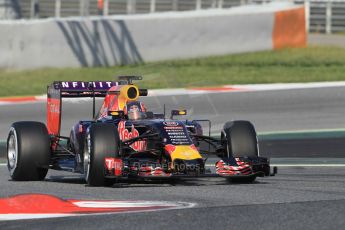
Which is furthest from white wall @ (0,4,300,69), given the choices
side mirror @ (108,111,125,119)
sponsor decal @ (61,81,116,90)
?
side mirror @ (108,111,125,119)

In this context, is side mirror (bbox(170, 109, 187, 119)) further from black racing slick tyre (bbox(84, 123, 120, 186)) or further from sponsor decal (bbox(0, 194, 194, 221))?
sponsor decal (bbox(0, 194, 194, 221))

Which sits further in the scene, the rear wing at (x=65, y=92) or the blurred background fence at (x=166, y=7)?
the blurred background fence at (x=166, y=7)

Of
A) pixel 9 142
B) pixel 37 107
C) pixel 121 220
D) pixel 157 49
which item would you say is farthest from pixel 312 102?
pixel 121 220

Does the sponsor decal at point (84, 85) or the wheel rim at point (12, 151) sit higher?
the sponsor decal at point (84, 85)

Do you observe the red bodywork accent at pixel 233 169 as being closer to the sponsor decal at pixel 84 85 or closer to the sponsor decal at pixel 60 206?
the sponsor decal at pixel 60 206

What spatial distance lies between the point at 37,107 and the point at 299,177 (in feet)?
24.1

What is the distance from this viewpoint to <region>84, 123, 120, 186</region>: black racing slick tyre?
10.7m

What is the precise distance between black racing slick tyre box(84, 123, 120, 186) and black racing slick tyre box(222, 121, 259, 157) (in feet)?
4.03

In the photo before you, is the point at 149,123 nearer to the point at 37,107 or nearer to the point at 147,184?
the point at 147,184

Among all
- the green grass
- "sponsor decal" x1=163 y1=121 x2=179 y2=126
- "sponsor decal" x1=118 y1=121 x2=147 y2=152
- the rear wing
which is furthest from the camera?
the green grass

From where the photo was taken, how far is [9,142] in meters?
12.3

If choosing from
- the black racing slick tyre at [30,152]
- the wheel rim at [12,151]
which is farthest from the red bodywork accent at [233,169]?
the wheel rim at [12,151]

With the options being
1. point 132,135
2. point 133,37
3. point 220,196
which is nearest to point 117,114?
point 132,135

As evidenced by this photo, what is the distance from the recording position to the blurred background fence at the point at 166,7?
31.3m
